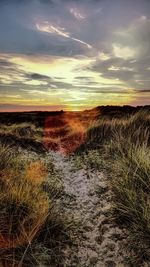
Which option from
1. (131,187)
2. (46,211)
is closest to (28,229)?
(46,211)

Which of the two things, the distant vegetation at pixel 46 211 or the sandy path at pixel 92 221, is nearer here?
the distant vegetation at pixel 46 211

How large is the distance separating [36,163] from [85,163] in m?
1.09

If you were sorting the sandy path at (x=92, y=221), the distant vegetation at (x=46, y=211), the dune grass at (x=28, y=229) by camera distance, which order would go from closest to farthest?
the dune grass at (x=28, y=229), the distant vegetation at (x=46, y=211), the sandy path at (x=92, y=221)

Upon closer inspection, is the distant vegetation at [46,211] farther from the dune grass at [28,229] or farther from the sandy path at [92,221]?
the sandy path at [92,221]

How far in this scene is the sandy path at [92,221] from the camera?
486 centimetres

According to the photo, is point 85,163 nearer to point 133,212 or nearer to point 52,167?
point 52,167

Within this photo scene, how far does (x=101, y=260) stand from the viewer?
190 inches

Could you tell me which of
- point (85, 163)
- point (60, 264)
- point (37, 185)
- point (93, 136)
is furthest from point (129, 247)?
point (93, 136)

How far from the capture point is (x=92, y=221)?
5734 millimetres

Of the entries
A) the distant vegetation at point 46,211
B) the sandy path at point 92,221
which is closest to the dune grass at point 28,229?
the distant vegetation at point 46,211

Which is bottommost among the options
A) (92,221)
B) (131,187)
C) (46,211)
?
(92,221)

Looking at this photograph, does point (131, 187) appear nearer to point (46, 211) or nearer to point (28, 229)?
point (46, 211)

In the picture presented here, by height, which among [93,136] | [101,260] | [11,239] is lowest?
[101,260]

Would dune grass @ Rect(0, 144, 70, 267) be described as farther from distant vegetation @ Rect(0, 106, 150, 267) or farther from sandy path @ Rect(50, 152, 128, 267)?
sandy path @ Rect(50, 152, 128, 267)
